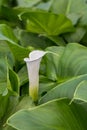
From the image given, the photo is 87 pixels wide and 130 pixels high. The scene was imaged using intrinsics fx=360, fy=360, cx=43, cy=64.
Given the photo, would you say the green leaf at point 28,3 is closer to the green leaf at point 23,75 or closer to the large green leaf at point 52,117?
the green leaf at point 23,75

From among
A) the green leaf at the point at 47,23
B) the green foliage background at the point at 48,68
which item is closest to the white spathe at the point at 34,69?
the green foliage background at the point at 48,68

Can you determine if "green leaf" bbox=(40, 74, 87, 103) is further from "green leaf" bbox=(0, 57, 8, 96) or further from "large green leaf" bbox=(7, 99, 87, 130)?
"green leaf" bbox=(0, 57, 8, 96)

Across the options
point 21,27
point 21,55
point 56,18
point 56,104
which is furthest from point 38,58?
point 21,27

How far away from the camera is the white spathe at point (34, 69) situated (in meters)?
0.88

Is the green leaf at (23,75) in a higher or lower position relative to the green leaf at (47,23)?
lower

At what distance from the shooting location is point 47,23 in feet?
4.13

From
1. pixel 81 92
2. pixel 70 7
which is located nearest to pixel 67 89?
pixel 81 92

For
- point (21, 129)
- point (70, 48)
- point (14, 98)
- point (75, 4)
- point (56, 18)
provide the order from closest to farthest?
point (21, 129) < point (14, 98) < point (70, 48) < point (56, 18) < point (75, 4)

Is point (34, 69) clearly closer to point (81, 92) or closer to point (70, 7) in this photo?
point (81, 92)

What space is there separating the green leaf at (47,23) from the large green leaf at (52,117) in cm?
42

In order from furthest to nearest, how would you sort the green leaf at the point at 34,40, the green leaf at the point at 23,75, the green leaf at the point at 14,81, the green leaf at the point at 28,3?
1. the green leaf at the point at 28,3
2. the green leaf at the point at 34,40
3. the green leaf at the point at 23,75
4. the green leaf at the point at 14,81

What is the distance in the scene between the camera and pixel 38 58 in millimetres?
878

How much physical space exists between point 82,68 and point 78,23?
365 millimetres

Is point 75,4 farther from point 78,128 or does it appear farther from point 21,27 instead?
point 78,128
